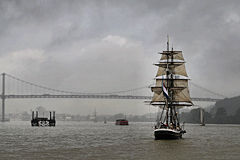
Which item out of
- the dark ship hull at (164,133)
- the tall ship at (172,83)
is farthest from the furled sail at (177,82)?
the dark ship hull at (164,133)

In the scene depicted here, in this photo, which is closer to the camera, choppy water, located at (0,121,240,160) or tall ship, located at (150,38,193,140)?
choppy water, located at (0,121,240,160)

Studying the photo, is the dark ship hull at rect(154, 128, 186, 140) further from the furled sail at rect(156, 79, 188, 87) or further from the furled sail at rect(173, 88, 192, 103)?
the furled sail at rect(156, 79, 188, 87)

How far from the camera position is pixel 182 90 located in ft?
235

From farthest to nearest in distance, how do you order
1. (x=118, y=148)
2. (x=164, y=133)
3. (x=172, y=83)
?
1. (x=172, y=83)
2. (x=164, y=133)
3. (x=118, y=148)

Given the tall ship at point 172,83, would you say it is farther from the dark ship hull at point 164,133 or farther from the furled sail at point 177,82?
the dark ship hull at point 164,133

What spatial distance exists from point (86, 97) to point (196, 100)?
53528 mm

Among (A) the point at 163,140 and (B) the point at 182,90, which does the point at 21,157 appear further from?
(B) the point at 182,90

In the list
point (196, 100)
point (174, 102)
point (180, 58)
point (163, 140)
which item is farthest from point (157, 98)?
point (196, 100)

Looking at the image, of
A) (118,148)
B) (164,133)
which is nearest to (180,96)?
(164,133)

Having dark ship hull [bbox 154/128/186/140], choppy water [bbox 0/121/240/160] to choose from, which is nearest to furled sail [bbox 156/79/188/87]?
choppy water [bbox 0/121/240/160]

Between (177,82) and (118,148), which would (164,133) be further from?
(177,82)

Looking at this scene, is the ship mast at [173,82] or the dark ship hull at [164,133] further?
the ship mast at [173,82]

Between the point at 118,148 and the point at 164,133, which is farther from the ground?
the point at 164,133

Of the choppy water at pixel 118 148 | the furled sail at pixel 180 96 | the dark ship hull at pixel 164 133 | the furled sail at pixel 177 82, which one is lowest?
the choppy water at pixel 118 148
